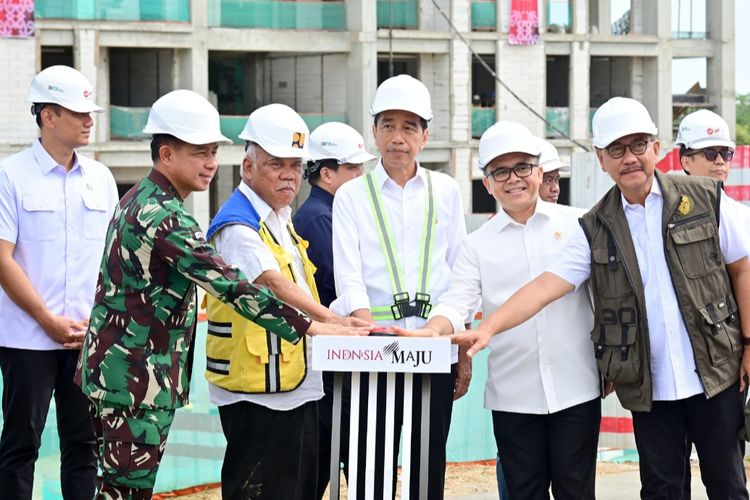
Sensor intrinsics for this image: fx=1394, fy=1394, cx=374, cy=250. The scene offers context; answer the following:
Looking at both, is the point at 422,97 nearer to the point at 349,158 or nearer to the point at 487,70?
the point at 349,158

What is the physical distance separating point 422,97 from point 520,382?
138 cm

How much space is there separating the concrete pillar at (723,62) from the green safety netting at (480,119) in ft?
26.4

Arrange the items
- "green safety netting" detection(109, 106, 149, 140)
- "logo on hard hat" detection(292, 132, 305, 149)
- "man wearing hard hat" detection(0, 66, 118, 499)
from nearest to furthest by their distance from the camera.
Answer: "logo on hard hat" detection(292, 132, 305, 149) < "man wearing hard hat" detection(0, 66, 118, 499) < "green safety netting" detection(109, 106, 149, 140)

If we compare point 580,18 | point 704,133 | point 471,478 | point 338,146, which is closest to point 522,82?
point 580,18

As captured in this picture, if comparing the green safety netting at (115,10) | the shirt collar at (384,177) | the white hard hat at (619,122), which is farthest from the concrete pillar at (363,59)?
the white hard hat at (619,122)

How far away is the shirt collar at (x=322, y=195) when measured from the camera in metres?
7.43

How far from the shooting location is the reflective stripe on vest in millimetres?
6301

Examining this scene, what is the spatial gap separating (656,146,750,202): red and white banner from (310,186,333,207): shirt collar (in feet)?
15.7

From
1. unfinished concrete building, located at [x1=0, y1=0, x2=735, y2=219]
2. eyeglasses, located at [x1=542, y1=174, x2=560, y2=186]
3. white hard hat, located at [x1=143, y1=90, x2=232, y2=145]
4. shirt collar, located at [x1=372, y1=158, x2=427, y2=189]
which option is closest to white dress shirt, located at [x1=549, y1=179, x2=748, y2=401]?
shirt collar, located at [x1=372, y1=158, x2=427, y2=189]

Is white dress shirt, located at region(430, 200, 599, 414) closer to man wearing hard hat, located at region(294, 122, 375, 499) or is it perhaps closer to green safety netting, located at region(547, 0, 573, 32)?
man wearing hard hat, located at region(294, 122, 375, 499)

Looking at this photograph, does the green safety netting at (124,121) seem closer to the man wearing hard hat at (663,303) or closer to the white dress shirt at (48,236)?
the white dress shirt at (48,236)

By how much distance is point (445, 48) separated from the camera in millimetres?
35844

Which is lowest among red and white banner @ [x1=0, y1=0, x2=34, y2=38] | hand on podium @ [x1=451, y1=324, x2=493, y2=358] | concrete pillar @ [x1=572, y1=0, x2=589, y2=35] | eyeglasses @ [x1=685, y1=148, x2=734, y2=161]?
hand on podium @ [x1=451, y1=324, x2=493, y2=358]

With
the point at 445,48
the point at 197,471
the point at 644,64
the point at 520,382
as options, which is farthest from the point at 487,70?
the point at 520,382
